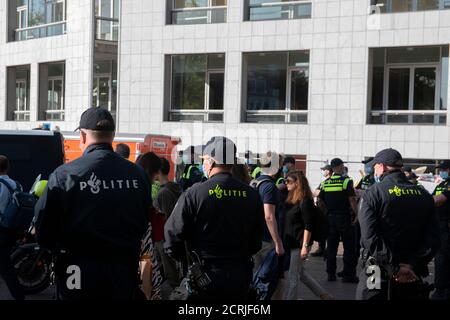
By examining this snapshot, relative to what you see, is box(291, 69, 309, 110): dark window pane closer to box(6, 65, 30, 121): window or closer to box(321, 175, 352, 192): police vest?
box(321, 175, 352, 192): police vest

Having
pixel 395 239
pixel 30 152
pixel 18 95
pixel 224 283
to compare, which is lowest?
pixel 224 283

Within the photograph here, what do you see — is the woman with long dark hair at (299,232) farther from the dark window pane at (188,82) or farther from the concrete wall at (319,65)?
the dark window pane at (188,82)

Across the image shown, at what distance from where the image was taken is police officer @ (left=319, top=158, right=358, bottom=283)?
38.6 ft

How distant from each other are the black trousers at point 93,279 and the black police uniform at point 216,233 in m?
0.77

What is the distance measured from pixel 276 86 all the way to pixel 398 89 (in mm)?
4010

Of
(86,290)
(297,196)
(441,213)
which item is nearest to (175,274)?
(297,196)

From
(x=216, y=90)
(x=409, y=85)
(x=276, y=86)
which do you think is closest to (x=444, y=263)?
(x=409, y=85)

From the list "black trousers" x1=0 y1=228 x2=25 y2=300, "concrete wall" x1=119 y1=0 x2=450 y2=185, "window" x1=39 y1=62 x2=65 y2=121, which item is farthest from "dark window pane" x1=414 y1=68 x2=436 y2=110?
"black trousers" x1=0 y1=228 x2=25 y2=300

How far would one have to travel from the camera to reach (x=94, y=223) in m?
4.36

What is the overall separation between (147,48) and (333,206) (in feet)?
48.3

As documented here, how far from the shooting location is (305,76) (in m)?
23.1

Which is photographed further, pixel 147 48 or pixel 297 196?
pixel 147 48

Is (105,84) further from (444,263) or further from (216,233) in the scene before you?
(216,233)
